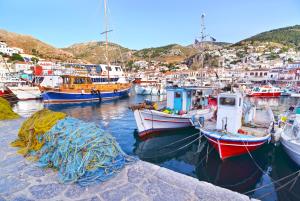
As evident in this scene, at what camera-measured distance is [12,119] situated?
933 cm

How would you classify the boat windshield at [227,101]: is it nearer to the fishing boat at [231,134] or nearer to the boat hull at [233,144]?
the fishing boat at [231,134]

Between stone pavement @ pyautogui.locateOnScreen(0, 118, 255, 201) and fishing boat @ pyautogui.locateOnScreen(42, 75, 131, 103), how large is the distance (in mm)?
25497

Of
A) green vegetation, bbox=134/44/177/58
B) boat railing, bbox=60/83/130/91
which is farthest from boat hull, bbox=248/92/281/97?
green vegetation, bbox=134/44/177/58

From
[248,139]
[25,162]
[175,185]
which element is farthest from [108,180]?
[248,139]

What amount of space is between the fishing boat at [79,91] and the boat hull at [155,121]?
1924cm

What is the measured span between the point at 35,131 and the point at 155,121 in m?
8.49

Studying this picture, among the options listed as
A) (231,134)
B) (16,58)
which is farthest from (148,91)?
(16,58)

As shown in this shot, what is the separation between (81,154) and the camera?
394 cm

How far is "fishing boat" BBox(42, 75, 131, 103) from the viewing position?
27.4m

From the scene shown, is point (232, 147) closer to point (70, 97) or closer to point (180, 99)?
point (180, 99)

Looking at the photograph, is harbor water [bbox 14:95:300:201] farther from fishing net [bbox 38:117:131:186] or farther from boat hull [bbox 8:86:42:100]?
boat hull [bbox 8:86:42:100]

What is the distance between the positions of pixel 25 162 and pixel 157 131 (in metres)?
9.57

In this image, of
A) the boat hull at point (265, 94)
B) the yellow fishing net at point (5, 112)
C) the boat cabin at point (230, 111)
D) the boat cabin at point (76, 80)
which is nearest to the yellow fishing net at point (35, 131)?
the yellow fishing net at point (5, 112)

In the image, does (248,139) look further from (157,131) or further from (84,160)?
(84,160)
